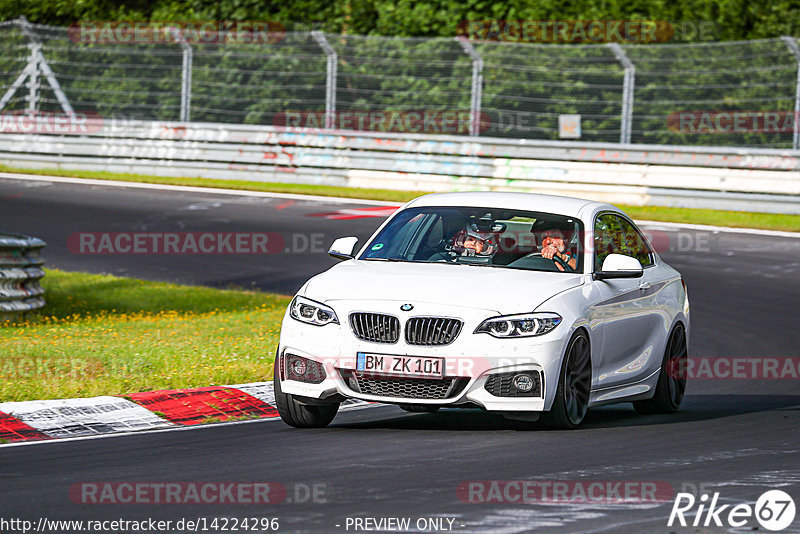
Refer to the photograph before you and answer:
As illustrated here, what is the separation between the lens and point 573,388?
8766 mm

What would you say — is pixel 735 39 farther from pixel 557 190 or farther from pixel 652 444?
pixel 652 444

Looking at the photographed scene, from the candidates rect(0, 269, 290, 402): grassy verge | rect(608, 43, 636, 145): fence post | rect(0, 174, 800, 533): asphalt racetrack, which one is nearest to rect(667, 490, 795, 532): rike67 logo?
rect(0, 174, 800, 533): asphalt racetrack

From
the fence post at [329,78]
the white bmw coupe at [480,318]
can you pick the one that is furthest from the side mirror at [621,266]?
the fence post at [329,78]

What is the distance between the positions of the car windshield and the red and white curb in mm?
1264

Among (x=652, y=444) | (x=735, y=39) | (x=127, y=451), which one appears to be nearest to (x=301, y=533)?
(x=127, y=451)

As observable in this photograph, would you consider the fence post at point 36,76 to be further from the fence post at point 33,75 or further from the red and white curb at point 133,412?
the red and white curb at point 133,412

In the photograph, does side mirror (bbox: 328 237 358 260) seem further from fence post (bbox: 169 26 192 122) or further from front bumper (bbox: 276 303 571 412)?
fence post (bbox: 169 26 192 122)

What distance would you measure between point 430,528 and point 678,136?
749 inches

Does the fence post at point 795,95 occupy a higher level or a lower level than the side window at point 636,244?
higher

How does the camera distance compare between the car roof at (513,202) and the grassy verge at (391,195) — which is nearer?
the car roof at (513,202)

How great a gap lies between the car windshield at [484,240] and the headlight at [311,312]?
95 centimetres

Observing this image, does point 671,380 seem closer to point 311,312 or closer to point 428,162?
point 311,312

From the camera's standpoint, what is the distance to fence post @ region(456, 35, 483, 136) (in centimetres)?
2491

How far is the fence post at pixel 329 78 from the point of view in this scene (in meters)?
25.9
